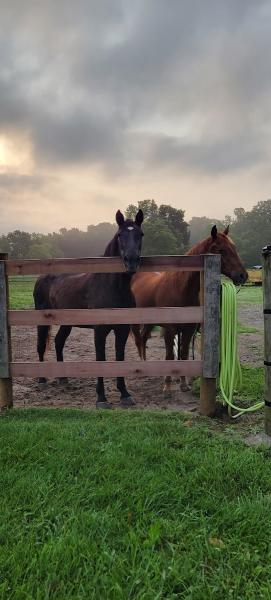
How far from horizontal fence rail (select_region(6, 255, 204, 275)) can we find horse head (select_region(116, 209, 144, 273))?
0.09m

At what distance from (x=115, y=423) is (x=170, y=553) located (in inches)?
73.0

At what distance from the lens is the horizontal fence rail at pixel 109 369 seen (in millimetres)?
4434

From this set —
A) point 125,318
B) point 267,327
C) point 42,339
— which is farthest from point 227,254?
point 42,339

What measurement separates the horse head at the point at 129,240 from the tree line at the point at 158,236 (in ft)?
127

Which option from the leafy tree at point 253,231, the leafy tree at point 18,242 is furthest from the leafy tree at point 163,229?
the leafy tree at point 18,242

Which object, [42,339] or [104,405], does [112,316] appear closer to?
[104,405]

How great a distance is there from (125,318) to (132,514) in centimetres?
234

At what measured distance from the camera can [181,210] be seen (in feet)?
268

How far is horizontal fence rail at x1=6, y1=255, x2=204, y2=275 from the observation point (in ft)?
14.5

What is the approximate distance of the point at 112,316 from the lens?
4.42m

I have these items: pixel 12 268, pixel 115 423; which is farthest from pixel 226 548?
pixel 12 268

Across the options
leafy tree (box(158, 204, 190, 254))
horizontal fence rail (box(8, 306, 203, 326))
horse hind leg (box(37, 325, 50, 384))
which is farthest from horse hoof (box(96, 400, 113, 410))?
leafy tree (box(158, 204, 190, 254))

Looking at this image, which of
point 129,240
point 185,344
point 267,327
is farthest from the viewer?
point 185,344

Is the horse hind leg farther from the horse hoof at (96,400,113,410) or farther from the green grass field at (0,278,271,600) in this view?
the green grass field at (0,278,271,600)
